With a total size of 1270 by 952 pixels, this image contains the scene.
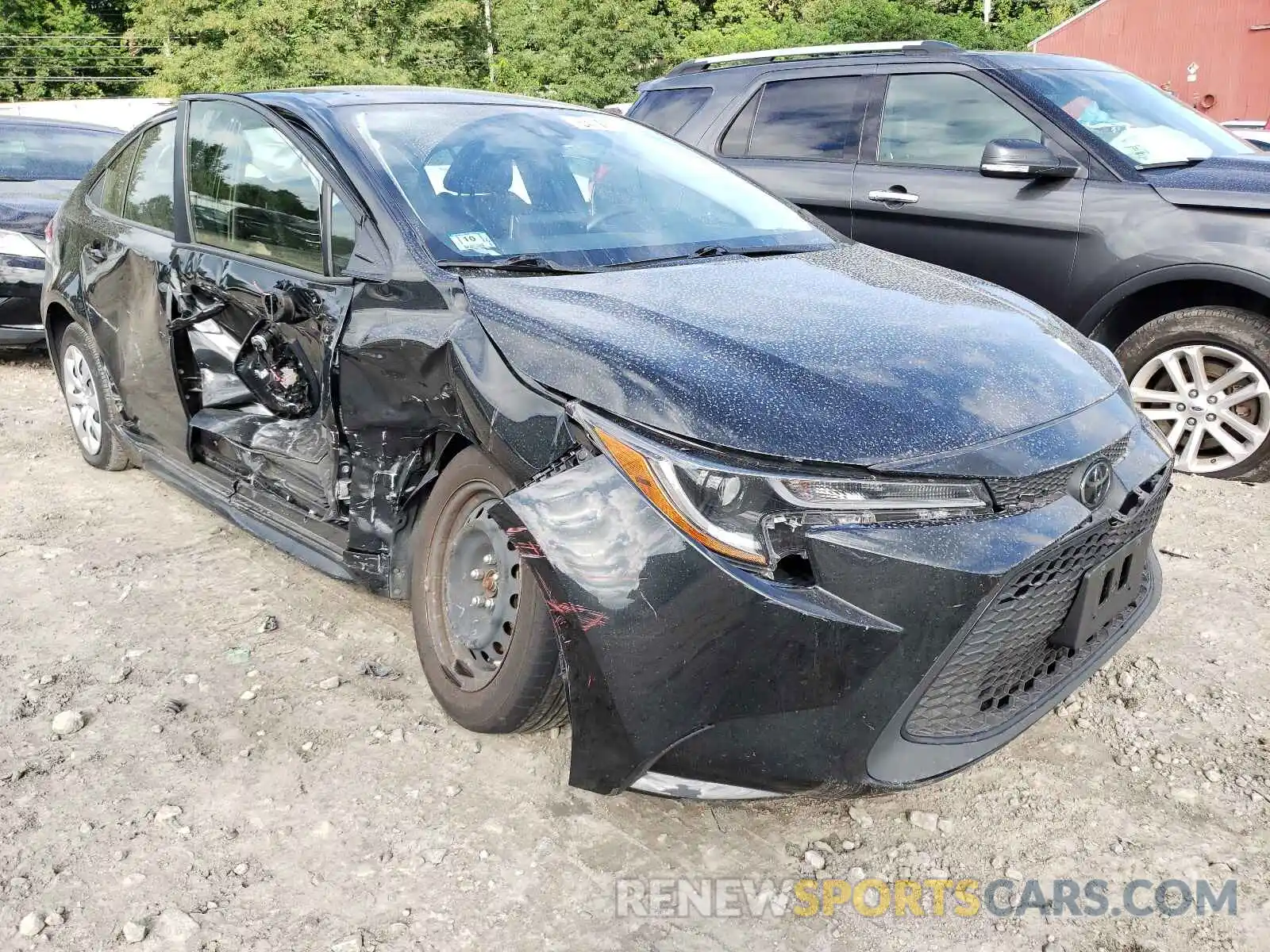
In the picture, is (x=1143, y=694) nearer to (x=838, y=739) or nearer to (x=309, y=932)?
(x=838, y=739)

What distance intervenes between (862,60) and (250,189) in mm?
3525

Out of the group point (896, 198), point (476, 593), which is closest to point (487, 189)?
point (476, 593)

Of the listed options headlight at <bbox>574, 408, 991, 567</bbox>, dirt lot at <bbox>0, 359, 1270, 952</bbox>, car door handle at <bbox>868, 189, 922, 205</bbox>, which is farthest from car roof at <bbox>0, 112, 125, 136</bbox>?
headlight at <bbox>574, 408, 991, 567</bbox>

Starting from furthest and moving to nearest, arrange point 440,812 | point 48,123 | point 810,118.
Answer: point 48,123
point 810,118
point 440,812

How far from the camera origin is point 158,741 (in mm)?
2865

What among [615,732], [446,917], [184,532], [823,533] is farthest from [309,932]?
[184,532]

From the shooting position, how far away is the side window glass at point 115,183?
4.44 metres

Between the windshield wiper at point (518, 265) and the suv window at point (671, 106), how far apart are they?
143 inches

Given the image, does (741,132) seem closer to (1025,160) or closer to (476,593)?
(1025,160)

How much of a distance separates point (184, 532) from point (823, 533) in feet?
10.4

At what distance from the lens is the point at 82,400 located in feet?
16.4

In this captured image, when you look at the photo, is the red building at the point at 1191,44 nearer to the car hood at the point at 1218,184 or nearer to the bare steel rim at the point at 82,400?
the car hood at the point at 1218,184

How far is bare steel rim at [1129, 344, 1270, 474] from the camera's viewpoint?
4.47 meters

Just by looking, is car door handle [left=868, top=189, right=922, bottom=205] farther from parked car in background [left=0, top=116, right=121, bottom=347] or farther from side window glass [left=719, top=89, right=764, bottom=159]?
parked car in background [left=0, top=116, right=121, bottom=347]
